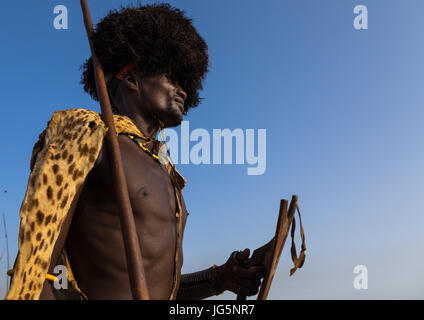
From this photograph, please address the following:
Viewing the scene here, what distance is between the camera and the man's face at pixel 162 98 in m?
3.11

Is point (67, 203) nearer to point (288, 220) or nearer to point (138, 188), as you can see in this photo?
point (138, 188)

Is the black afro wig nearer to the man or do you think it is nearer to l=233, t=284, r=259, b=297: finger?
the man

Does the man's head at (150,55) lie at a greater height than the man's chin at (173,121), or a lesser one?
greater

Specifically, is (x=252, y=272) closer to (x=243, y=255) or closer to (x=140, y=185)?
(x=243, y=255)

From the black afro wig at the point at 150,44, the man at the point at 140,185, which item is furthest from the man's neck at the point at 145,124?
the black afro wig at the point at 150,44

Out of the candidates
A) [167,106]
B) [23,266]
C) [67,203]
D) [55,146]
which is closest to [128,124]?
[167,106]

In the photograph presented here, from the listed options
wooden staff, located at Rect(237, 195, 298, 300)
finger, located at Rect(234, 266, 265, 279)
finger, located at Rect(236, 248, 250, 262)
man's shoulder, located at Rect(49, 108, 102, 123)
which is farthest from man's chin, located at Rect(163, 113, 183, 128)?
finger, located at Rect(234, 266, 265, 279)

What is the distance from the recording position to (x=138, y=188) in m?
2.63

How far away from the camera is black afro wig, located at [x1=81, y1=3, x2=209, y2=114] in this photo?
3303 mm

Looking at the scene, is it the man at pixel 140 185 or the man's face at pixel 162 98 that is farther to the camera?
the man's face at pixel 162 98

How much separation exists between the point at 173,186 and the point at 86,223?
0.76 meters

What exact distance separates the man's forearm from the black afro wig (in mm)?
1587

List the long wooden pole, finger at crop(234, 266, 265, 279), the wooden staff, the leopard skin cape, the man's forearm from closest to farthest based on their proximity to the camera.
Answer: the leopard skin cape → the long wooden pole → the wooden staff → finger at crop(234, 266, 265, 279) → the man's forearm

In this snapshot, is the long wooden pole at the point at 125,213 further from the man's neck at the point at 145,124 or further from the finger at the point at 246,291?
the finger at the point at 246,291
